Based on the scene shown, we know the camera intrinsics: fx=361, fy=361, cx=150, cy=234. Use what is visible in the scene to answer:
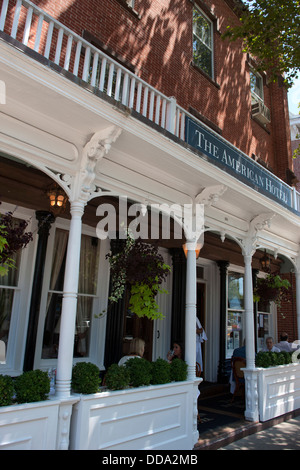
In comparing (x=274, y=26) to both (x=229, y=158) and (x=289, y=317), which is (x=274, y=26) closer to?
(x=229, y=158)

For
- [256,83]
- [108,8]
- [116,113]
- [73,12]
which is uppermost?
[256,83]

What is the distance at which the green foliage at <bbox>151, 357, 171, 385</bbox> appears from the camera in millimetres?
4668

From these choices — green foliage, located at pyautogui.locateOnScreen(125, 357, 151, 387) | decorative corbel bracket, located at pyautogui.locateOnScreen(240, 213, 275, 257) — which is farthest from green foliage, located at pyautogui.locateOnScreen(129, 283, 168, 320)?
decorative corbel bracket, located at pyautogui.locateOnScreen(240, 213, 275, 257)

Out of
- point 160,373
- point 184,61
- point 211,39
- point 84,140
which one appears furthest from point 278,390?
point 211,39

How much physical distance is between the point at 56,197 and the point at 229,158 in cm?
322

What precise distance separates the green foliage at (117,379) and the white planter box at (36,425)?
59 centimetres

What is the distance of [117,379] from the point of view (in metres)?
4.19

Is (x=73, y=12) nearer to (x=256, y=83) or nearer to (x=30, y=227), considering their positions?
(x=30, y=227)

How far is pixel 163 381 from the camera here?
469 centimetres

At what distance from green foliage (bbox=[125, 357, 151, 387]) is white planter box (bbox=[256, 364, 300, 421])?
308cm

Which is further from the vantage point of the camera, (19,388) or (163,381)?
(163,381)

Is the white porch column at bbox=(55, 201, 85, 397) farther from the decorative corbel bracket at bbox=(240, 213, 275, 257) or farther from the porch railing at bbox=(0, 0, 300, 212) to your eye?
the decorative corbel bracket at bbox=(240, 213, 275, 257)

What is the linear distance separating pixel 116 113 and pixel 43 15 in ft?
4.25

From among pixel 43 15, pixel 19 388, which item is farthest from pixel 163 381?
pixel 43 15
